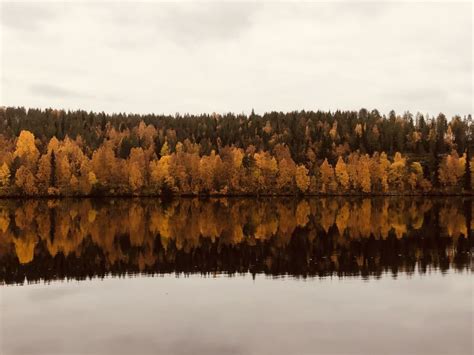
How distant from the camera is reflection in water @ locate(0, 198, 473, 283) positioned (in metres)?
39.6

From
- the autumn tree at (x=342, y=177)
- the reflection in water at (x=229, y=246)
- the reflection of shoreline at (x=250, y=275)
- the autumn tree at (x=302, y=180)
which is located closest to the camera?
the reflection of shoreline at (x=250, y=275)

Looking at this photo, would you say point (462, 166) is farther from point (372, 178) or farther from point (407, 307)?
point (407, 307)

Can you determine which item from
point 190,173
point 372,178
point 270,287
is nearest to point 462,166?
point 372,178

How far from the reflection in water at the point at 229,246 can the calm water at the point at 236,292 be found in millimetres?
173

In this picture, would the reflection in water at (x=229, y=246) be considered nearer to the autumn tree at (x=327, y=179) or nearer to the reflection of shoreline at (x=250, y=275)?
the reflection of shoreline at (x=250, y=275)

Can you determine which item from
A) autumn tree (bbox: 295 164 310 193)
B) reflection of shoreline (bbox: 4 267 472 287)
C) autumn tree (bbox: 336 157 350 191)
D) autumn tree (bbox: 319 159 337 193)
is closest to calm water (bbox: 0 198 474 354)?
reflection of shoreline (bbox: 4 267 472 287)

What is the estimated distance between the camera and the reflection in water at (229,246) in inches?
1558

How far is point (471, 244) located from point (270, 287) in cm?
2714

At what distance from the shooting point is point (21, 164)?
142875mm

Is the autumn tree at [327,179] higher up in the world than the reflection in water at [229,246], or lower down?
higher up

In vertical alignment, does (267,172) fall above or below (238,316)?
above

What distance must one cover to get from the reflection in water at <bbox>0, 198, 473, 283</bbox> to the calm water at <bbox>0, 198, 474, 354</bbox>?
0.17m

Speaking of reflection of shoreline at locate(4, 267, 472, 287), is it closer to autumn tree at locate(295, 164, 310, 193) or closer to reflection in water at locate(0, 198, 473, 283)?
reflection in water at locate(0, 198, 473, 283)

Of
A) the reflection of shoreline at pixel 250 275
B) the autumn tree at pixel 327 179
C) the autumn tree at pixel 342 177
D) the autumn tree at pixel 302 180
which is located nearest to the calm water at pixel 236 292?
the reflection of shoreline at pixel 250 275
